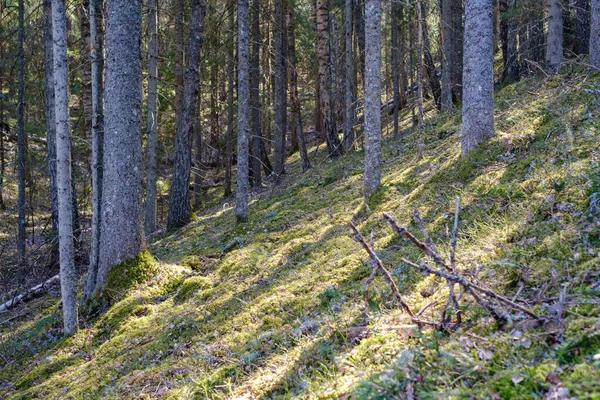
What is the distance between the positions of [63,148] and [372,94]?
5.24m

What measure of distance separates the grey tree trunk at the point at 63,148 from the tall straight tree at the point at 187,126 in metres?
6.53

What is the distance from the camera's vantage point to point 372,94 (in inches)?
314

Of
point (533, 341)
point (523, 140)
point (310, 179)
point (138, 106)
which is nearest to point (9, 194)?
point (310, 179)

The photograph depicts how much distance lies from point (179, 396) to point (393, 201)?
190 inches

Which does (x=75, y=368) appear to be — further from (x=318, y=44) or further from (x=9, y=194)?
(x=9, y=194)

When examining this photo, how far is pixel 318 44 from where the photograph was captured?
15773 millimetres

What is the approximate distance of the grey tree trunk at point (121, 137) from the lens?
24.6 ft

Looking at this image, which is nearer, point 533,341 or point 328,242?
point 533,341

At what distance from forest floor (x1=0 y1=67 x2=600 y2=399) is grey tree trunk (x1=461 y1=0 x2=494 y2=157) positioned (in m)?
0.33

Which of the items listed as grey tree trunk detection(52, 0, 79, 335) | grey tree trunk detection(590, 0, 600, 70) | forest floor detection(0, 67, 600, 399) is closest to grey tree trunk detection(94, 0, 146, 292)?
forest floor detection(0, 67, 600, 399)

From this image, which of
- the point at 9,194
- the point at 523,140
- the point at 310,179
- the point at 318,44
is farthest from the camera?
the point at 9,194

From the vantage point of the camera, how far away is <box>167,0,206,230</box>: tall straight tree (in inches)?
511

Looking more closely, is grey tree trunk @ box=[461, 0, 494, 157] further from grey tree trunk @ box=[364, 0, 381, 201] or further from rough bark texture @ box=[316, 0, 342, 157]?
rough bark texture @ box=[316, 0, 342, 157]

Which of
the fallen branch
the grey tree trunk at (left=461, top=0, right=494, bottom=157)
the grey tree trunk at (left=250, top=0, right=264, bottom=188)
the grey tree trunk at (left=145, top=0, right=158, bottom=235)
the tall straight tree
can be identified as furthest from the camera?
the grey tree trunk at (left=250, top=0, right=264, bottom=188)
